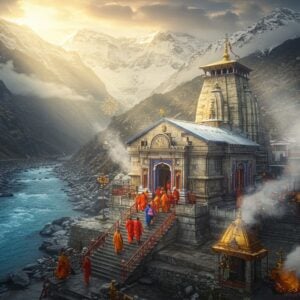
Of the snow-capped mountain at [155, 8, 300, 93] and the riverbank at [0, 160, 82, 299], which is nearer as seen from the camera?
the riverbank at [0, 160, 82, 299]

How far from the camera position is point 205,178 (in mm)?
27141

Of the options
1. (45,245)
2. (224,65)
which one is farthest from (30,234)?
(224,65)

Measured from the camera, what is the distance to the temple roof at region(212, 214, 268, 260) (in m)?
16.8

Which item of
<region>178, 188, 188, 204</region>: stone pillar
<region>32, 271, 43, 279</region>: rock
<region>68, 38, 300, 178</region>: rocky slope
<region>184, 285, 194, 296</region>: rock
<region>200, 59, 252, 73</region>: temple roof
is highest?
<region>68, 38, 300, 178</region>: rocky slope

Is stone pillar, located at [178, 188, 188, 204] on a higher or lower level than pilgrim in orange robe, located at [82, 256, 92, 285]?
higher

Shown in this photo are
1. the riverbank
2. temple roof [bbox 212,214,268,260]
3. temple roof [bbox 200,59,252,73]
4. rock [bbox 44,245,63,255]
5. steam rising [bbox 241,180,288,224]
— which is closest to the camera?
temple roof [bbox 212,214,268,260]

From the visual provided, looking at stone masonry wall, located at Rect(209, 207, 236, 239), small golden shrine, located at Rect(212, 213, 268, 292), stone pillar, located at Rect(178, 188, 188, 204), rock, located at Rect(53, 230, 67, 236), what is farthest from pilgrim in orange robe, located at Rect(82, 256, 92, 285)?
rock, located at Rect(53, 230, 67, 236)

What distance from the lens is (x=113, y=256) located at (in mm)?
22109

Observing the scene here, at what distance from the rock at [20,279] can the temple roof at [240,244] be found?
12374mm

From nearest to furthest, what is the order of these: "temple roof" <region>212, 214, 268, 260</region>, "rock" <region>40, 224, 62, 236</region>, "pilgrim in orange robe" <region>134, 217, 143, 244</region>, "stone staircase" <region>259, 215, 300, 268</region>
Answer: "temple roof" <region>212, 214, 268, 260</region>, "pilgrim in orange robe" <region>134, 217, 143, 244</region>, "stone staircase" <region>259, 215, 300, 268</region>, "rock" <region>40, 224, 62, 236</region>

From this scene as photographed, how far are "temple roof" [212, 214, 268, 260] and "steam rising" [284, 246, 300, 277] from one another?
187cm

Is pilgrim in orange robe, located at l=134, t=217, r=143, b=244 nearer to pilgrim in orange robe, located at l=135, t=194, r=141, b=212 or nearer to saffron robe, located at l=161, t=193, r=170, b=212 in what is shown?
saffron robe, located at l=161, t=193, r=170, b=212

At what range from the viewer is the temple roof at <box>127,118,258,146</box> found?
27.7 metres

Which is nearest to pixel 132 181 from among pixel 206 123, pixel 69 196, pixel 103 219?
pixel 103 219
